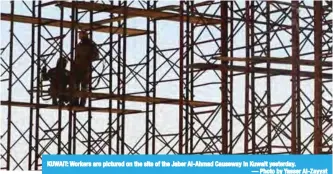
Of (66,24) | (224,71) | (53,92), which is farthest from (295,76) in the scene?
(66,24)

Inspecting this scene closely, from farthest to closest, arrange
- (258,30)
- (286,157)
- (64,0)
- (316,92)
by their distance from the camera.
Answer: (64,0), (258,30), (316,92), (286,157)

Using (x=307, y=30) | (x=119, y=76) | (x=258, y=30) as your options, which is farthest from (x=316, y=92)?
(x=119, y=76)

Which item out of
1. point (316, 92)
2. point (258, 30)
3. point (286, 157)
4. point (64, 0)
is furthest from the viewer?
point (64, 0)

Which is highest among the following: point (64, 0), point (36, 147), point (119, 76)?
point (64, 0)

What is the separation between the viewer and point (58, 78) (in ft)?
86.5

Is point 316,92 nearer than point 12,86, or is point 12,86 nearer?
point 316,92

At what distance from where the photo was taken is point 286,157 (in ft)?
44.2

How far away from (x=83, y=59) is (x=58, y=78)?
789mm

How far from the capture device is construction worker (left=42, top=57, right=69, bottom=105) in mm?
26203

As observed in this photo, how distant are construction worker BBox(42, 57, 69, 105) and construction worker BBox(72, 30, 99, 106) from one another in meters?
0.28

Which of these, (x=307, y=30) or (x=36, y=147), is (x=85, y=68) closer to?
(x=36, y=147)

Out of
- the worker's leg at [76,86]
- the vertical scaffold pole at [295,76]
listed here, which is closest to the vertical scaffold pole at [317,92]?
the vertical scaffold pole at [295,76]

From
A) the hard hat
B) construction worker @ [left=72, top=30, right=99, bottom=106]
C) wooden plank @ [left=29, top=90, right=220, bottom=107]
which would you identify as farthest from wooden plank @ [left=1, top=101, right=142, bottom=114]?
the hard hat

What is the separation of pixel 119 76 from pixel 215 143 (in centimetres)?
299
